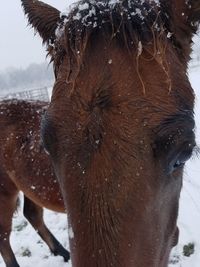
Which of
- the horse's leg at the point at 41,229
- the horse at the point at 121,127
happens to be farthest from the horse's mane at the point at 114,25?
the horse's leg at the point at 41,229

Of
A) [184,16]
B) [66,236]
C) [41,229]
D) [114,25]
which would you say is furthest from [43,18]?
[66,236]

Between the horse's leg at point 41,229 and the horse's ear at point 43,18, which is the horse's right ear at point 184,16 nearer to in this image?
the horse's ear at point 43,18

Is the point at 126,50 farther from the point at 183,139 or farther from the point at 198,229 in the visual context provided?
the point at 198,229

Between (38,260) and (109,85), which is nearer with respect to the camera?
(109,85)

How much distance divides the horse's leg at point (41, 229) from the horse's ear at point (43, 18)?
3849 millimetres

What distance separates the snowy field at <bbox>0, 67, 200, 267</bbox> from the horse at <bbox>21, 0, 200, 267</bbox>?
2959mm

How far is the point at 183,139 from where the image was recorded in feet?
5.91

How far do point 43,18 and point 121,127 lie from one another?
4.08 feet

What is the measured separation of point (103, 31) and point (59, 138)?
2.09 ft

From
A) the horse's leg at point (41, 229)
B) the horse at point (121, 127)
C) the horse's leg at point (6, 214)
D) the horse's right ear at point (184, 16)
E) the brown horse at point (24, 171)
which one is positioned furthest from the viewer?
the horse's leg at point (41, 229)

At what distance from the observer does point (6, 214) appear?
216 inches

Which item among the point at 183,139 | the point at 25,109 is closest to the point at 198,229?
the point at 25,109

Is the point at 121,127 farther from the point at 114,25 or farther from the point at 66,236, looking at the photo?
the point at 66,236

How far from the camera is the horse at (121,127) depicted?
1.69 metres
